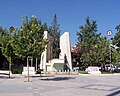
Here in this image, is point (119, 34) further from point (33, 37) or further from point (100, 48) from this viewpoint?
point (33, 37)

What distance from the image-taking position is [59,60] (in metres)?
49.2

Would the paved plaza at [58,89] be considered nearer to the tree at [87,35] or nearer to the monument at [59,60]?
the monument at [59,60]

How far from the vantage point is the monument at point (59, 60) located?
162 ft

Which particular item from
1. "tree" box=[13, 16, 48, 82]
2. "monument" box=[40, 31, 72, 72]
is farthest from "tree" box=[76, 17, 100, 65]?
"tree" box=[13, 16, 48, 82]

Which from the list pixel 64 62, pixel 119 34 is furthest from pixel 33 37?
pixel 119 34

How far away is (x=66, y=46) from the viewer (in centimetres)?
5312

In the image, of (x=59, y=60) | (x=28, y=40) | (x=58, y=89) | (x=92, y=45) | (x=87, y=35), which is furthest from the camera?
(x=87, y=35)

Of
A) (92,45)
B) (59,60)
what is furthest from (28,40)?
(92,45)

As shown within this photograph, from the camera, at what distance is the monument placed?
49.2 meters

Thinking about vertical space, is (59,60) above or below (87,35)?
below

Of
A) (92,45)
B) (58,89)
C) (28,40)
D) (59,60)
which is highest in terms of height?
(92,45)

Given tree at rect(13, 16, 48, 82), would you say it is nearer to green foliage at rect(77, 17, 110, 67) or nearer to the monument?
the monument

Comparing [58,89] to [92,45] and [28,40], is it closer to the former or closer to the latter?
[28,40]

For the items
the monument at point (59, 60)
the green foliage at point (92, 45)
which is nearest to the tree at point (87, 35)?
the green foliage at point (92, 45)
